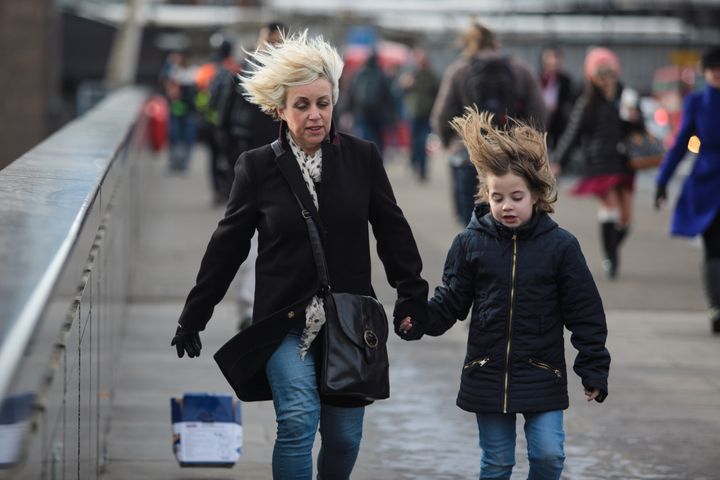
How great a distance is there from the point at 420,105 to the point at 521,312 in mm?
17893

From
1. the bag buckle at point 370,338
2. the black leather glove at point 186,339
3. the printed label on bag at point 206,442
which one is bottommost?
the printed label on bag at point 206,442

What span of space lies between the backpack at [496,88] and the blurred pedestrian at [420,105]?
1272 centimetres

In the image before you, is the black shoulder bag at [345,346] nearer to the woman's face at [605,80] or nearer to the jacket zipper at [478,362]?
the jacket zipper at [478,362]

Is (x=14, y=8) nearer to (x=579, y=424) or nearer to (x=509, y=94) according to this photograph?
(x=509, y=94)

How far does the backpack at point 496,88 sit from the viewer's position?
9414 millimetres

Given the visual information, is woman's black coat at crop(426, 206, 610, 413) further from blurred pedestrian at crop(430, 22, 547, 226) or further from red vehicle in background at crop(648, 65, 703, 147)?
red vehicle in background at crop(648, 65, 703, 147)

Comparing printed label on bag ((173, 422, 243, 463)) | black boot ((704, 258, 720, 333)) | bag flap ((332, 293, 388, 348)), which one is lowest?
printed label on bag ((173, 422, 243, 463))

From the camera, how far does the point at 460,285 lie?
16.5ft

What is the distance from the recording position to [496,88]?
9438 mm

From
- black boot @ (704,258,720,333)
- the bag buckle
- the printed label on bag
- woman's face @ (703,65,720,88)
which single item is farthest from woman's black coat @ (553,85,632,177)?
the bag buckle

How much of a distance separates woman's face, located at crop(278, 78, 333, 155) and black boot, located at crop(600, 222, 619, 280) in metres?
7.22

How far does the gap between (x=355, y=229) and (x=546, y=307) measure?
614 mm

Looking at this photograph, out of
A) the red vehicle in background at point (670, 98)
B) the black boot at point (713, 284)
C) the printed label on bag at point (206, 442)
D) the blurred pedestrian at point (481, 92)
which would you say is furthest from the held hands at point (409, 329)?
the red vehicle in background at point (670, 98)

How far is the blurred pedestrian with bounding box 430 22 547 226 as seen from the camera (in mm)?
9445
